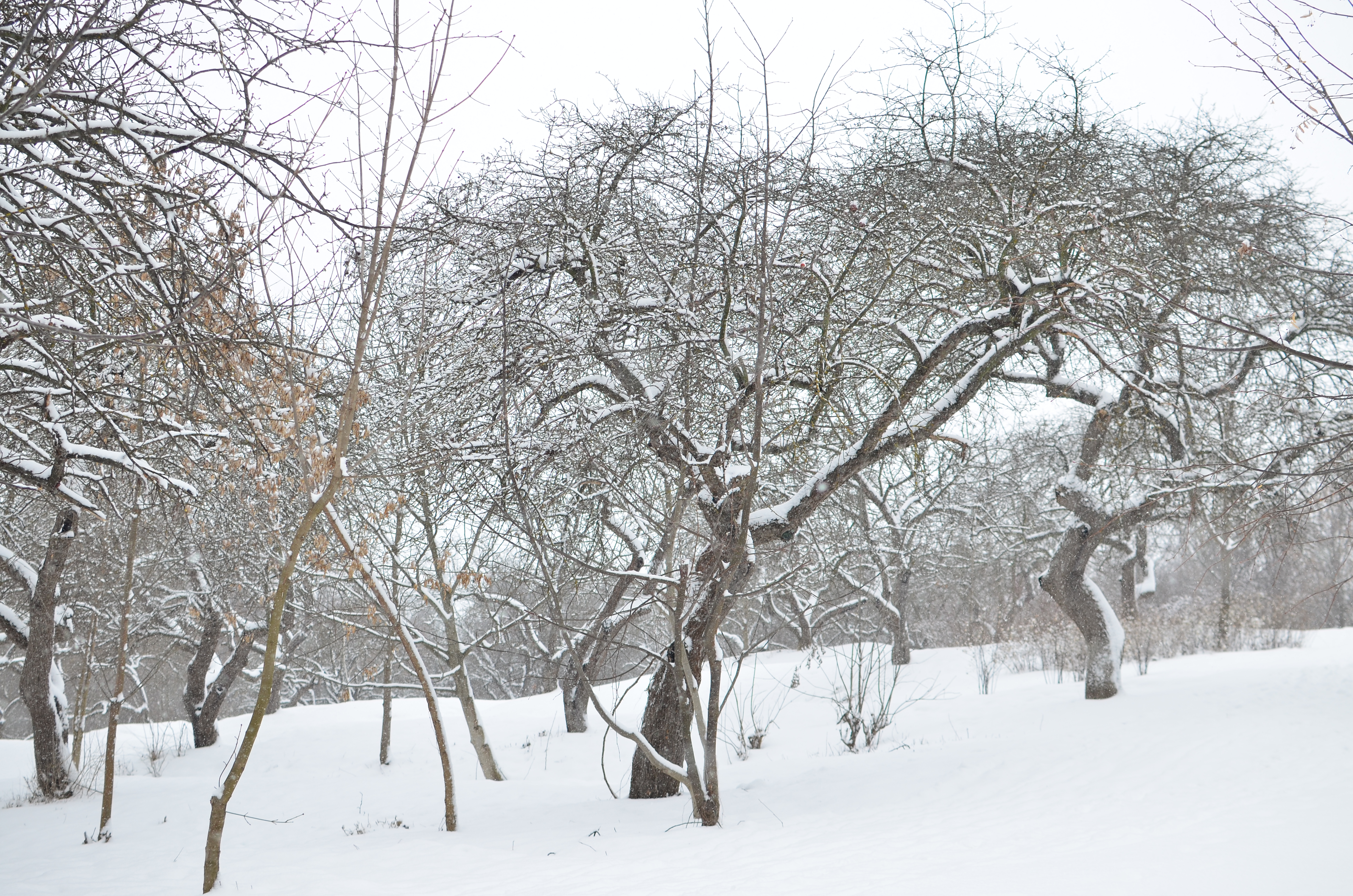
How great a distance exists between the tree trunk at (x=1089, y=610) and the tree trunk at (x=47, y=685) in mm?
10988

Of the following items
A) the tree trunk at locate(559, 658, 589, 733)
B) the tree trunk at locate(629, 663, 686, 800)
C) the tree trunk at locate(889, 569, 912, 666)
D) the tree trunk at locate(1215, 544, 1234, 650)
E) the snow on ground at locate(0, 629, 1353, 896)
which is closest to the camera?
the snow on ground at locate(0, 629, 1353, 896)

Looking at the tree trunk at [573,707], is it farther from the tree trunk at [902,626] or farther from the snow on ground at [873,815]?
the tree trunk at [902,626]

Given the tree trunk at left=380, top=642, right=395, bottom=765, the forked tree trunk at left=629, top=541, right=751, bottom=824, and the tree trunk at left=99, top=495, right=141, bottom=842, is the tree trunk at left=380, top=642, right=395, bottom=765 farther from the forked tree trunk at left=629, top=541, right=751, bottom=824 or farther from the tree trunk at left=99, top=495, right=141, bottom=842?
the forked tree trunk at left=629, top=541, right=751, bottom=824

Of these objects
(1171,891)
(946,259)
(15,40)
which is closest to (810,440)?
(946,259)

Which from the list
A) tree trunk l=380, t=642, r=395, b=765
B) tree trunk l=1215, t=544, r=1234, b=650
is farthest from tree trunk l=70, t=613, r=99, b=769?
tree trunk l=1215, t=544, r=1234, b=650

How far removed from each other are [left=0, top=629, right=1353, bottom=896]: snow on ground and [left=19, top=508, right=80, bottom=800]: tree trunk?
1.69ft

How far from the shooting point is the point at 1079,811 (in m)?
6.28

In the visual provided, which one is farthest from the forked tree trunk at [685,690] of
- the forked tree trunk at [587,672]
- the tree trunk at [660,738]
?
the forked tree trunk at [587,672]

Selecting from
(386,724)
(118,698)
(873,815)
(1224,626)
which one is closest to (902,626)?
(1224,626)

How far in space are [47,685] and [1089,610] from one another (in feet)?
38.2

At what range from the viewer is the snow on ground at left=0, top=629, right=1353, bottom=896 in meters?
4.84

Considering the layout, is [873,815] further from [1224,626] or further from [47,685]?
[1224,626]

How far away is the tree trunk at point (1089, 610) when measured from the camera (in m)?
9.95

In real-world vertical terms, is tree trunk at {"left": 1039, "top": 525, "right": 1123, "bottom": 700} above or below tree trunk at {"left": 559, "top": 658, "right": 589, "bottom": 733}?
above
